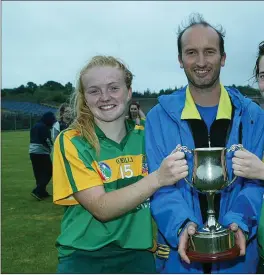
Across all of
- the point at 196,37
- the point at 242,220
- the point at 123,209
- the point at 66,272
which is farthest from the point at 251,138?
the point at 66,272

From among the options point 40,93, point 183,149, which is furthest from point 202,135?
point 40,93

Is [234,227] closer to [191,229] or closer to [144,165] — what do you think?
[191,229]

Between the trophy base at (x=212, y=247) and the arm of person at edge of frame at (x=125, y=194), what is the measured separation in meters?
0.31

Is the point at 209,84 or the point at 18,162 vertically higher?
the point at 209,84

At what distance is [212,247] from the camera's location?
7.48ft

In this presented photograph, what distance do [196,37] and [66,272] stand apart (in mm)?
1441

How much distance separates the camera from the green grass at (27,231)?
5.21 meters

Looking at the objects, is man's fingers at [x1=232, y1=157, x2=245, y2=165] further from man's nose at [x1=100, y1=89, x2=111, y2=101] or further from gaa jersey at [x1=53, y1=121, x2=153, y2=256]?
man's nose at [x1=100, y1=89, x2=111, y2=101]

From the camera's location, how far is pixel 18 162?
16844mm

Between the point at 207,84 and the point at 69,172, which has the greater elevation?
the point at 207,84

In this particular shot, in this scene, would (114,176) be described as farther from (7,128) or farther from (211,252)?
(7,128)

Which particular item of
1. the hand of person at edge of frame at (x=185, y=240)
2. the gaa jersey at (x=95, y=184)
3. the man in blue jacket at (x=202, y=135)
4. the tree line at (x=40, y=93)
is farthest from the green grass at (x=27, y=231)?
the tree line at (x=40, y=93)

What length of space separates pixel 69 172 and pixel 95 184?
0.58ft

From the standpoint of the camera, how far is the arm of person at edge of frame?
228 centimetres
